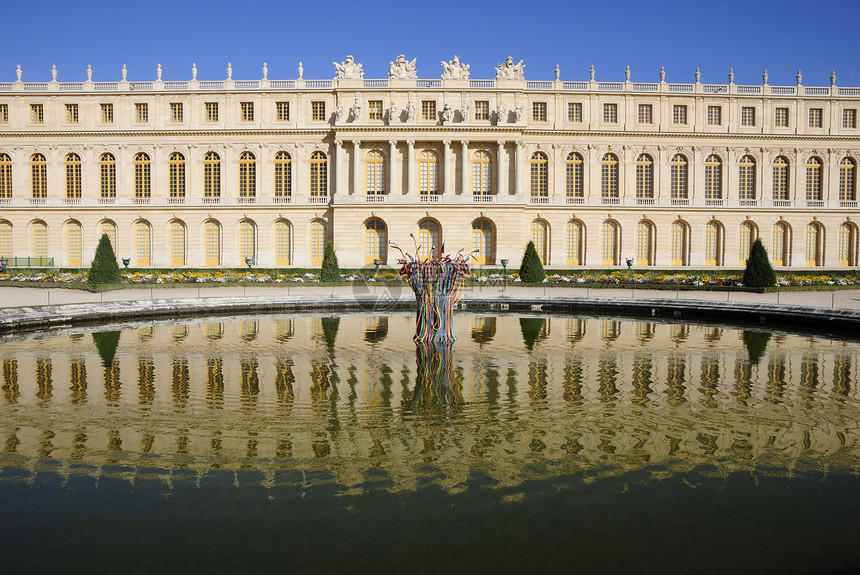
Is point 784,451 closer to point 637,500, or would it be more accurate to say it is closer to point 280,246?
point 637,500

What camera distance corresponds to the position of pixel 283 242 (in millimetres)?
44719

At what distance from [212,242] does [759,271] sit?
34.9m

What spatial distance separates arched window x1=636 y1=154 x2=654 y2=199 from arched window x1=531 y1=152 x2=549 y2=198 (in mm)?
6591

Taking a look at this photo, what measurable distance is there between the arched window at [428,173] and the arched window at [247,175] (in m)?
11.8

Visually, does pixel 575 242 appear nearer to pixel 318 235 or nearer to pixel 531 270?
pixel 531 270

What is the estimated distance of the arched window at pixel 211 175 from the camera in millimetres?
44594

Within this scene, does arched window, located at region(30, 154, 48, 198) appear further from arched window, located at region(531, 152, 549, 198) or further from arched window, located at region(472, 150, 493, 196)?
arched window, located at region(531, 152, 549, 198)

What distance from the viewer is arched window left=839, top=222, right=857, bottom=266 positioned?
4528cm

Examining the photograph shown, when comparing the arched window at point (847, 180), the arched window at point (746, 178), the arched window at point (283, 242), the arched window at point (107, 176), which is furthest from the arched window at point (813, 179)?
the arched window at point (107, 176)

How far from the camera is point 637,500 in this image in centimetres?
576

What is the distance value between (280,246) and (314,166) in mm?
6172

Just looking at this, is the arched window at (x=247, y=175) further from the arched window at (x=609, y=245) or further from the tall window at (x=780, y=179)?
the tall window at (x=780, y=179)

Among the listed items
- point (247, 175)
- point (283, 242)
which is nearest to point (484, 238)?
→ point (283, 242)

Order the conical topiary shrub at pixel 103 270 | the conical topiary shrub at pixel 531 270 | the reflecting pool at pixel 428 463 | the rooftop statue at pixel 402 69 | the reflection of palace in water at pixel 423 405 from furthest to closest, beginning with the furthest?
the rooftop statue at pixel 402 69 → the conical topiary shrub at pixel 531 270 → the conical topiary shrub at pixel 103 270 → the reflection of palace in water at pixel 423 405 → the reflecting pool at pixel 428 463
